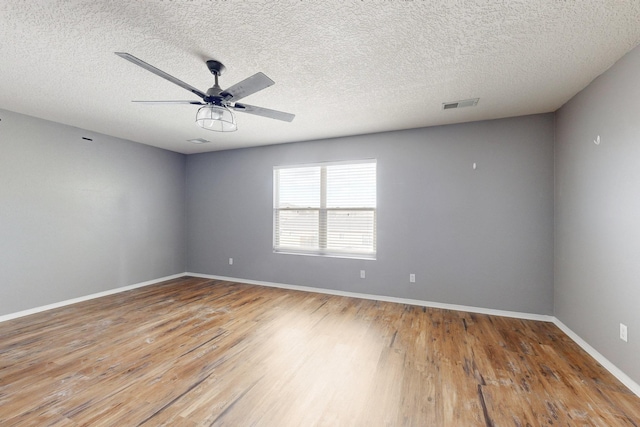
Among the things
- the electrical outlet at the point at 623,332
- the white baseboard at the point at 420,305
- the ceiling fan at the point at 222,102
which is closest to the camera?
the ceiling fan at the point at 222,102

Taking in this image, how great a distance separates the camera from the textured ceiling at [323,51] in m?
1.65

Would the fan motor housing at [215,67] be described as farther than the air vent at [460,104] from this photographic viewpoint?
No

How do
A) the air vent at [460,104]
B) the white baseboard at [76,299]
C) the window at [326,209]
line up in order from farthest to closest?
the window at [326,209], the white baseboard at [76,299], the air vent at [460,104]

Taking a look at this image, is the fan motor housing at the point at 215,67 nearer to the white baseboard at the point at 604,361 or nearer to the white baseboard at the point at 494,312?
the white baseboard at the point at 494,312

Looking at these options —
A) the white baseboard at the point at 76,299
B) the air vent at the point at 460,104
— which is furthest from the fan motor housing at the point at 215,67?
the white baseboard at the point at 76,299

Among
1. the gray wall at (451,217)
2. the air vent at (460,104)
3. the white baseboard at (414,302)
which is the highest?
the air vent at (460,104)

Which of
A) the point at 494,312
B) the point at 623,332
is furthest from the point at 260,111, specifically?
the point at 494,312

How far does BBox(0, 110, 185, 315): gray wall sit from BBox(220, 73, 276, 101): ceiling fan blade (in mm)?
3449

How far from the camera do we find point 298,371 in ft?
7.34

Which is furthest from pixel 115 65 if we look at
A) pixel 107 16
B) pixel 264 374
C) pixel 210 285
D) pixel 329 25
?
pixel 210 285

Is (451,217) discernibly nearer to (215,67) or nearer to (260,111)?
(260,111)

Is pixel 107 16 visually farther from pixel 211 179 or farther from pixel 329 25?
pixel 211 179

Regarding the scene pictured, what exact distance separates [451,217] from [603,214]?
1.53m

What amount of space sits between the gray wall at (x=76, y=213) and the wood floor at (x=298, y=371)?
0.64 meters
